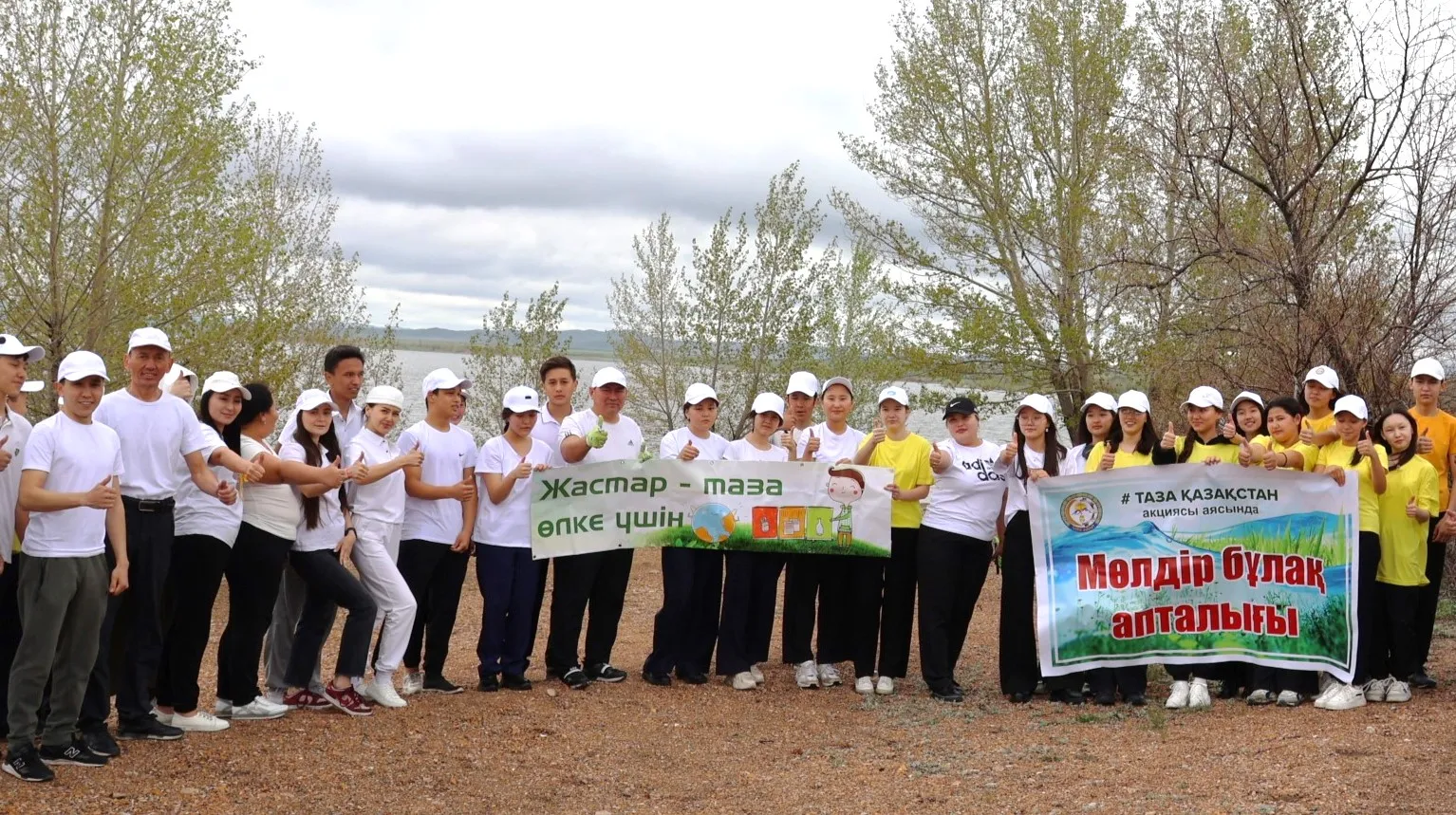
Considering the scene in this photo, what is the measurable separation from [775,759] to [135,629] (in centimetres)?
346

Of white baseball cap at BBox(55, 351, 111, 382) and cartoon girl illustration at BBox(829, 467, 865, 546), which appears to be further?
cartoon girl illustration at BBox(829, 467, 865, 546)

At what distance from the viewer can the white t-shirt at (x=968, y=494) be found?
8.69 meters

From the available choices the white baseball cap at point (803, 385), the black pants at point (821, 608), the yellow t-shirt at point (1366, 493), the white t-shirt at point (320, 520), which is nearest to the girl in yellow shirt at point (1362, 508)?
the yellow t-shirt at point (1366, 493)

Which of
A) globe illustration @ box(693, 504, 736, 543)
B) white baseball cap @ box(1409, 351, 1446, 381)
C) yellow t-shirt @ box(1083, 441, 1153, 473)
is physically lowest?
globe illustration @ box(693, 504, 736, 543)

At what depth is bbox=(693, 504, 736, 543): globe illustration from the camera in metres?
9.06

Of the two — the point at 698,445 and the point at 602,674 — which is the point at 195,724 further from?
the point at 698,445

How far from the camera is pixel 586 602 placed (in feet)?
29.4

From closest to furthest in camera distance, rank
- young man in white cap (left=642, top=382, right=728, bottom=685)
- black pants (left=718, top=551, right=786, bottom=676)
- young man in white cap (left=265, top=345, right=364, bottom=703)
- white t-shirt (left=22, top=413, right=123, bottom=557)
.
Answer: white t-shirt (left=22, top=413, right=123, bottom=557)
young man in white cap (left=265, top=345, right=364, bottom=703)
young man in white cap (left=642, top=382, right=728, bottom=685)
black pants (left=718, top=551, right=786, bottom=676)

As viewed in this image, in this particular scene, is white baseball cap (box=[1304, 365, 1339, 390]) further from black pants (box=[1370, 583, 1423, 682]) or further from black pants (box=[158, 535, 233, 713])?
black pants (box=[158, 535, 233, 713])

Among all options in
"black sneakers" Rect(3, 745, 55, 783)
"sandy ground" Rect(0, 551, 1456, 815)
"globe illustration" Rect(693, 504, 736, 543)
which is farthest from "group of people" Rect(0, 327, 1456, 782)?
"sandy ground" Rect(0, 551, 1456, 815)

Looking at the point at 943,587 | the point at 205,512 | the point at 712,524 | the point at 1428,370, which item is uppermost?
the point at 1428,370

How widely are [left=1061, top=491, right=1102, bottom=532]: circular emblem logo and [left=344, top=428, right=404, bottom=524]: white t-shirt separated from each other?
426 cm

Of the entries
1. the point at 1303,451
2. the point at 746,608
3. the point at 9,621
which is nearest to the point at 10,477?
the point at 9,621

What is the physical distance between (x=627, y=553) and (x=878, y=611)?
71.8 inches
